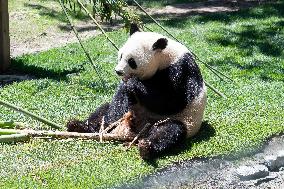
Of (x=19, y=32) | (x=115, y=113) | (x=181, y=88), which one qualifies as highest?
(x=181, y=88)

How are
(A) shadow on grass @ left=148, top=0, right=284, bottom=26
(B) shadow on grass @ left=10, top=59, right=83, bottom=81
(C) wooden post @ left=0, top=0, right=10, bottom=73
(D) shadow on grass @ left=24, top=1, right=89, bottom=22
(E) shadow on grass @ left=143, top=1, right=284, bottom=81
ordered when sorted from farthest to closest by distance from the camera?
(D) shadow on grass @ left=24, top=1, right=89, bottom=22 < (A) shadow on grass @ left=148, top=0, right=284, bottom=26 < (C) wooden post @ left=0, top=0, right=10, bottom=73 < (E) shadow on grass @ left=143, top=1, right=284, bottom=81 < (B) shadow on grass @ left=10, top=59, right=83, bottom=81

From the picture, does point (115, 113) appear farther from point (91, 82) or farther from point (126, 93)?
point (91, 82)

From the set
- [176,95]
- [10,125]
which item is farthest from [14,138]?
[176,95]

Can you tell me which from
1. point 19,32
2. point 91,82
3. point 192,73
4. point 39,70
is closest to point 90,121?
point 192,73

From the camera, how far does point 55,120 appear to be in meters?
6.89

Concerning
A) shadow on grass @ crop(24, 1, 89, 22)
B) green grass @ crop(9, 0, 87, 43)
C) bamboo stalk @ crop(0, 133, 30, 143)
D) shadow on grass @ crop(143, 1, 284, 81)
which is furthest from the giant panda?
shadow on grass @ crop(24, 1, 89, 22)

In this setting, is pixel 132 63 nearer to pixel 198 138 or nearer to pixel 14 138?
pixel 198 138

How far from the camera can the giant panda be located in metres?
5.80

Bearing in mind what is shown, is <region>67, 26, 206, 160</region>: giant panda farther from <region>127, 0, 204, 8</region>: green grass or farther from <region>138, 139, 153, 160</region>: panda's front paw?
<region>127, 0, 204, 8</region>: green grass

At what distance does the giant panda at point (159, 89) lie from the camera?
5.80 metres

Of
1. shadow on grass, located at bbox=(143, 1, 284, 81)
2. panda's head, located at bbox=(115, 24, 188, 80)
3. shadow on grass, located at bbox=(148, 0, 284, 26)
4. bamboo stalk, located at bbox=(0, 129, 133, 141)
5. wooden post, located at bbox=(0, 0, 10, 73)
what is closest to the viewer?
panda's head, located at bbox=(115, 24, 188, 80)

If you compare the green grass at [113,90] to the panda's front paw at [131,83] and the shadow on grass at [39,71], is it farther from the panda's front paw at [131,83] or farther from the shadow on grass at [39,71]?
the panda's front paw at [131,83]

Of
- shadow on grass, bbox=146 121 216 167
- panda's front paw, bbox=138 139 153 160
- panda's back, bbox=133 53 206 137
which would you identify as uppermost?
panda's back, bbox=133 53 206 137

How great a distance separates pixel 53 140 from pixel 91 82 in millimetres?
2922
